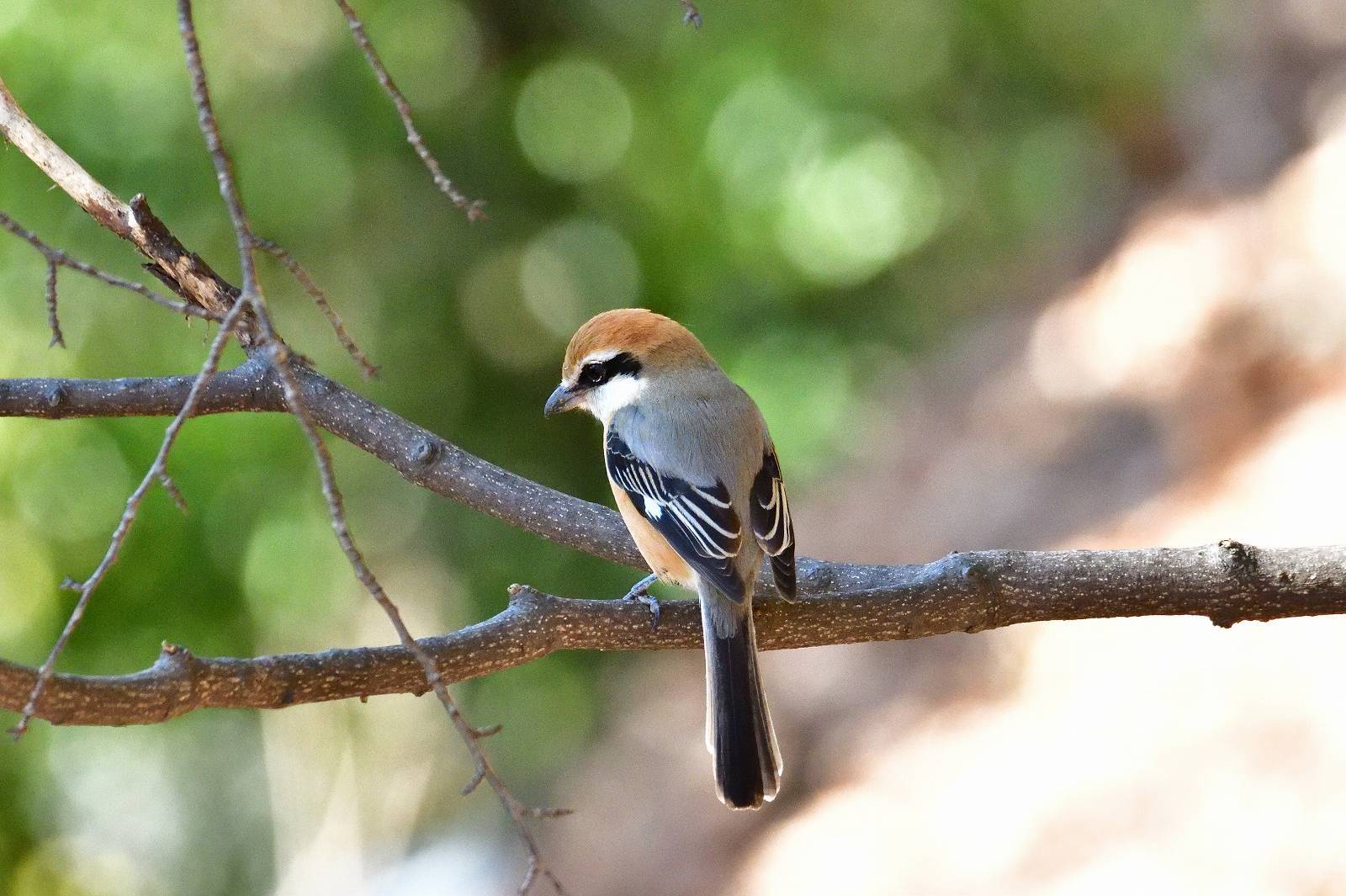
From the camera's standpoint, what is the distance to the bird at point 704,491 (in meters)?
2.77

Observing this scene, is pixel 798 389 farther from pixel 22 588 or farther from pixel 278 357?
pixel 278 357

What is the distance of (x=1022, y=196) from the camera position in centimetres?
796

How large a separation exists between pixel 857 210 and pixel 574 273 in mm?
1721

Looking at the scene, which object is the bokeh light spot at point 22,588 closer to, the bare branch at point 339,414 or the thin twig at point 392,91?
the bare branch at point 339,414

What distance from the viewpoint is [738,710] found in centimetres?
279

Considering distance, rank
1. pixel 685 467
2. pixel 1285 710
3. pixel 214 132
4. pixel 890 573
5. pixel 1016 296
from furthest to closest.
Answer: pixel 1016 296 → pixel 1285 710 → pixel 685 467 → pixel 890 573 → pixel 214 132

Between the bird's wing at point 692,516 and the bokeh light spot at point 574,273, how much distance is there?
8.91 feet

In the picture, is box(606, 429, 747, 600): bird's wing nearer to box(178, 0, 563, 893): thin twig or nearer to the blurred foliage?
box(178, 0, 563, 893): thin twig

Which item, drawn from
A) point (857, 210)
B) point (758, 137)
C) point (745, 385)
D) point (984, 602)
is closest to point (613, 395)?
point (984, 602)

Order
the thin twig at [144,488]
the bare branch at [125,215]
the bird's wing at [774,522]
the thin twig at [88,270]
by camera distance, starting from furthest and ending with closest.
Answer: the bird's wing at [774,522] → the bare branch at [125,215] → the thin twig at [88,270] → the thin twig at [144,488]

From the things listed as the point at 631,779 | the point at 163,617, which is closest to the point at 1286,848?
the point at 631,779

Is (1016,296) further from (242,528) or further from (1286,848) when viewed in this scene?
(242,528)

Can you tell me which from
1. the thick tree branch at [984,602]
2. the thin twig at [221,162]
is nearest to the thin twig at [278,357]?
the thin twig at [221,162]

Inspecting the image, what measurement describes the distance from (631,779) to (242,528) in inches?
106
